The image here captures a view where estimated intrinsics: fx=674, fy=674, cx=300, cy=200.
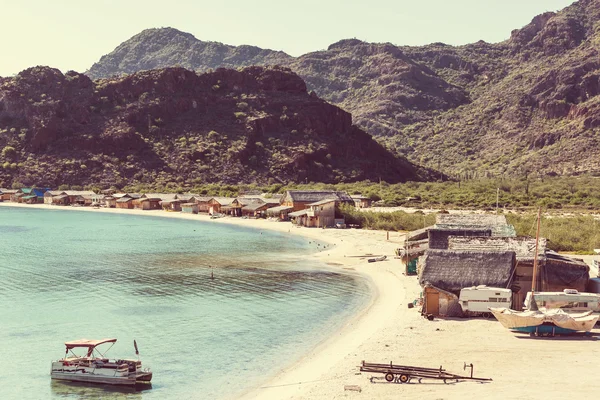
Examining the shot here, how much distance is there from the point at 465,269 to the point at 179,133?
424 ft

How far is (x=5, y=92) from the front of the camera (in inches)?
6555

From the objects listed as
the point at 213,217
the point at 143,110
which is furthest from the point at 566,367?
the point at 143,110

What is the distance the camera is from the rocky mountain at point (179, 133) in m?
146

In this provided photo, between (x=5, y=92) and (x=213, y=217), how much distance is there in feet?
304

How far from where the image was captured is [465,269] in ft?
112

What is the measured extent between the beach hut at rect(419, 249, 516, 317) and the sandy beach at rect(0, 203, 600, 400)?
112cm

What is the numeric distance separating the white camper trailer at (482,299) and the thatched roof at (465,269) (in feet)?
2.04

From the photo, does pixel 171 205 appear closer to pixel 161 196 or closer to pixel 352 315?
pixel 161 196

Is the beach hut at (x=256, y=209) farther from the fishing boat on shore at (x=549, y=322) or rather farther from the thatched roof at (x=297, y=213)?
the fishing boat on shore at (x=549, y=322)

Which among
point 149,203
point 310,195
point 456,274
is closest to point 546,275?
point 456,274

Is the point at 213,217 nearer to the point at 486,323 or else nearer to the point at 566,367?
the point at 486,323

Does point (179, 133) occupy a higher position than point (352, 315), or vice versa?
point (179, 133)

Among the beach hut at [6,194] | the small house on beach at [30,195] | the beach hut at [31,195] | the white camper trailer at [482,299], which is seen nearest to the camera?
the white camper trailer at [482,299]

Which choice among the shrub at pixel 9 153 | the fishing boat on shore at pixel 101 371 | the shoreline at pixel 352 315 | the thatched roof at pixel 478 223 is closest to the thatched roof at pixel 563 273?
the shoreline at pixel 352 315
